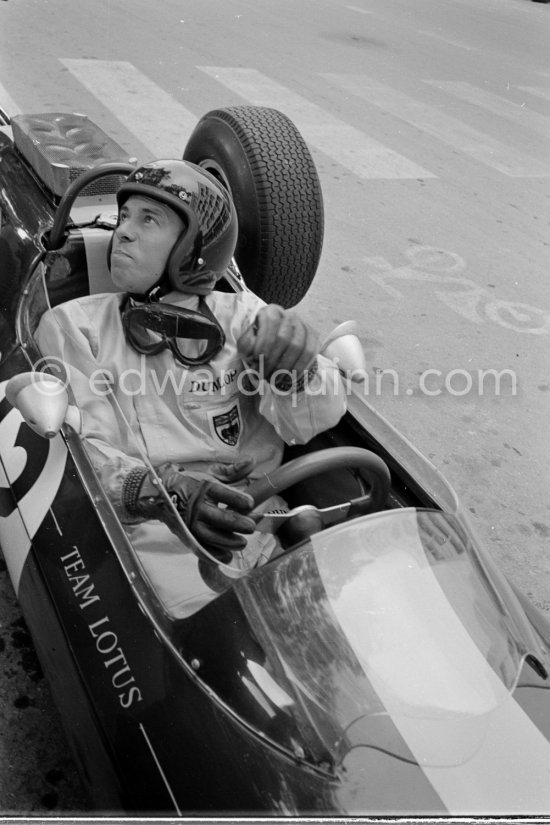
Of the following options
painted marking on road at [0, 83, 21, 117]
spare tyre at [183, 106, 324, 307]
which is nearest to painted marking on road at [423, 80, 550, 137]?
painted marking on road at [0, 83, 21, 117]

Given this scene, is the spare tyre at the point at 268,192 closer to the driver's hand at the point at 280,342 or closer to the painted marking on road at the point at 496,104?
the driver's hand at the point at 280,342

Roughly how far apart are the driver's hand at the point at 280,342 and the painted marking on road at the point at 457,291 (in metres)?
2.62

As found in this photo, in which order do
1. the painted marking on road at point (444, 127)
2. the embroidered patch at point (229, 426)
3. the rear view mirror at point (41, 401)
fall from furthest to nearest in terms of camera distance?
the painted marking on road at point (444, 127) → the embroidered patch at point (229, 426) → the rear view mirror at point (41, 401)

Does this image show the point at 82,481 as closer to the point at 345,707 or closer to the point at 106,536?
the point at 106,536

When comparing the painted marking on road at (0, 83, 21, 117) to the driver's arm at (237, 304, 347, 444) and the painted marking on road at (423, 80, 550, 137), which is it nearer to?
the driver's arm at (237, 304, 347, 444)

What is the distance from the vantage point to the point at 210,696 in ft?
5.59

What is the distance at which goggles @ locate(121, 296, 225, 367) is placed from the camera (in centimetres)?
243

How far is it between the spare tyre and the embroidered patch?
120 cm

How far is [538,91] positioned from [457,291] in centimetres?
521

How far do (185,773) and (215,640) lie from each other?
0.24 metres

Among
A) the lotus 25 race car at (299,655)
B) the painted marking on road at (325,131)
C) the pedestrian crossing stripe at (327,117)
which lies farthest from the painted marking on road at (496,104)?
the lotus 25 race car at (299,655)

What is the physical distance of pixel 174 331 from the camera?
2.45m

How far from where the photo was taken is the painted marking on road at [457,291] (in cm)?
491

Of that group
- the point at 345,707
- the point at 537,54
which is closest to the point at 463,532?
the point at 345,707
